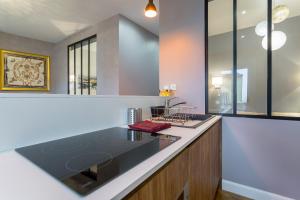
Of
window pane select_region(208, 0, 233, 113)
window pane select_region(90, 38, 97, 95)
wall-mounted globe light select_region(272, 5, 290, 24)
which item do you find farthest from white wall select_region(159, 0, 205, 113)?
window pane select_region(90, 38, 97, 95)

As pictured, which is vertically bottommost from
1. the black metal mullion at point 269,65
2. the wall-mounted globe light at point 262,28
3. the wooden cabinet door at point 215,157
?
the wooden cabinet door at point 215,157

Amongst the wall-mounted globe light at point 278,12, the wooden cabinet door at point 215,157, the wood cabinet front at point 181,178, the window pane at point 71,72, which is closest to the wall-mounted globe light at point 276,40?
the wall-mounted globe light at point 278,12

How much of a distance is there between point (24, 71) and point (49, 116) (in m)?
4.42

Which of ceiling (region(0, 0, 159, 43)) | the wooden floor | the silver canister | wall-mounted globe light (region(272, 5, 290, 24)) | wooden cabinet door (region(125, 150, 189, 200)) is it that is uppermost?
ceiling (region(0, 0, 159, 43))

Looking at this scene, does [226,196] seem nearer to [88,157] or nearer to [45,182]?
[88,157]

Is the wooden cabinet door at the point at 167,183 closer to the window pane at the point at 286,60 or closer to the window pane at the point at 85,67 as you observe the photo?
the window pane at the point at 286,60

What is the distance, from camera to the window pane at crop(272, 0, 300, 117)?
5.42 ft

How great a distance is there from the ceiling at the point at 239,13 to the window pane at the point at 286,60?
13 mm

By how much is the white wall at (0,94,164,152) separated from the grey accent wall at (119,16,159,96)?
1870mm

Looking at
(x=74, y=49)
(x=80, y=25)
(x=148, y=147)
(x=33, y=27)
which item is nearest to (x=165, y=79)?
(x=148, y=147)

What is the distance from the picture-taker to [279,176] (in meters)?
1.55

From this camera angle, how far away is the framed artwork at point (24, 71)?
3.87 meters

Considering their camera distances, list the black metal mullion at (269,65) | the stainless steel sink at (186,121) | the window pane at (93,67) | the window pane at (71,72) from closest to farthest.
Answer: the stainless steel sink at (186,121), the black metal mullion at (269,65), the window pane at (93,67), the window pane at (71,72)

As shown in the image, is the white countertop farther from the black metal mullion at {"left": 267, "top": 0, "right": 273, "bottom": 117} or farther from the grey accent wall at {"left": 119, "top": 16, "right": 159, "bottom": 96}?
the grey accent wall at {"left": 119, "top": 16, "right": 159, "bottom": 96}
